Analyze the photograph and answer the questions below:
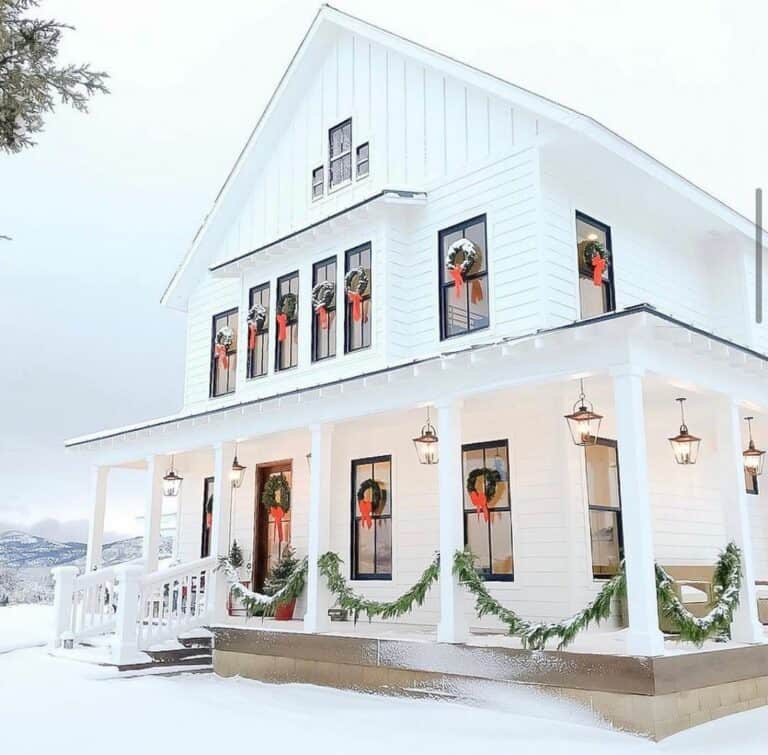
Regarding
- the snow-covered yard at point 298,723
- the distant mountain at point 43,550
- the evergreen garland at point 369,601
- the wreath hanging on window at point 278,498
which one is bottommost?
the snow-covered yard at point 298,723

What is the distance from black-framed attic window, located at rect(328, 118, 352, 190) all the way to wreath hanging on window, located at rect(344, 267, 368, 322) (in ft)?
6.05

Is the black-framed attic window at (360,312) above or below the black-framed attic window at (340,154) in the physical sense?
below

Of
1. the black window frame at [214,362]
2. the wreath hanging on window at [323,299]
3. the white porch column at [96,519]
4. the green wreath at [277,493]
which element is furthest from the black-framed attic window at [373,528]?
the white porch column at [96,519]

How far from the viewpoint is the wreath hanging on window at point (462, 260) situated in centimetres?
1054

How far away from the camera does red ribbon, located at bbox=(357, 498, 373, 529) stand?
11717 millimetres

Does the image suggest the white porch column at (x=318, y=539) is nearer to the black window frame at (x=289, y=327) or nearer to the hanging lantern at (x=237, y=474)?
the hanging lantern at (x=237, y=474)

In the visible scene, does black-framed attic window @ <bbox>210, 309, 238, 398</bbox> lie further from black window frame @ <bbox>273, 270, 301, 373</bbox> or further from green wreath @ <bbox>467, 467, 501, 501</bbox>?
green wreath @ <bbox>467, 467, 501, 501</bbox>

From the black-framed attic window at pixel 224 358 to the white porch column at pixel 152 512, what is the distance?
5.40 ft

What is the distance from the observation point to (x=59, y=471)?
28.8 metres

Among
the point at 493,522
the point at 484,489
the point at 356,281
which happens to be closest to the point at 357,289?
the point at 356,281

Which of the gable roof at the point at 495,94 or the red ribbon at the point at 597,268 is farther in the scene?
the red ribbon at the point at 597,268

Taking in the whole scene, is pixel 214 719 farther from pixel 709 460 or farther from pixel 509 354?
pixel 709 460

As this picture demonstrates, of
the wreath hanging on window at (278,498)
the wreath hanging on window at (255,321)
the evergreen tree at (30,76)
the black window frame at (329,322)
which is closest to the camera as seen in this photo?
the evergreen tree at (30,76)

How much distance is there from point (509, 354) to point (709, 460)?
5.21 meters
